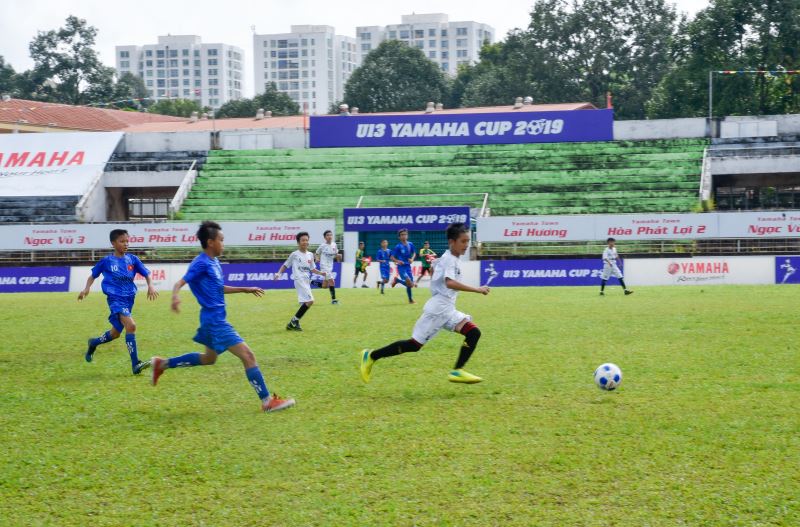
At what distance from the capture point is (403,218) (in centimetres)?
4000

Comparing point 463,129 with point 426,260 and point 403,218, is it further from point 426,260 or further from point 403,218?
point 426,260

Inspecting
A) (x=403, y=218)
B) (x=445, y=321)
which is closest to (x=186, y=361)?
(x=445, y=321)

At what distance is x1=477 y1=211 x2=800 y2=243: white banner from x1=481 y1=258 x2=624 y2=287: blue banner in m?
3.53

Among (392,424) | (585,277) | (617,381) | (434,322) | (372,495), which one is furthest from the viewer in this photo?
(585,277)

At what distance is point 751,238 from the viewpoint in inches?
1447

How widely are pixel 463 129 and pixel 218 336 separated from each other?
43.7m

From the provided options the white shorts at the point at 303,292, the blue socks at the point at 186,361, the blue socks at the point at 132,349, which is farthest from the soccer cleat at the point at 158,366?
the white shorts at the point at 303,292

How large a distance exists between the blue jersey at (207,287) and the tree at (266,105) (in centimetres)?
10272

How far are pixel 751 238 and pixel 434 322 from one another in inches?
1114

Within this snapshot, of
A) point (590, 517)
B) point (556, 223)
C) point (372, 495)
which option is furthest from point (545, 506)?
point (556, 223)

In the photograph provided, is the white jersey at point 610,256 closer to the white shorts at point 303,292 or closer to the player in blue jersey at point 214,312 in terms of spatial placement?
the white shorts at point 303,292

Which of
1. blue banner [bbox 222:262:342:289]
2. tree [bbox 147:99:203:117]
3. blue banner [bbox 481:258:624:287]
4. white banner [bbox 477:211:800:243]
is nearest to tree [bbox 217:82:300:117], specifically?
tree [bbox 147:99:203:117]

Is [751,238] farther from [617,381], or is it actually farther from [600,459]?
[600,459]

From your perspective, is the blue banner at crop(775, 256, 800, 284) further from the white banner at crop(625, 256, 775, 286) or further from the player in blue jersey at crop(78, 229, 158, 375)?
the player in blue jersey at crop(78, 229, 158, 375)
